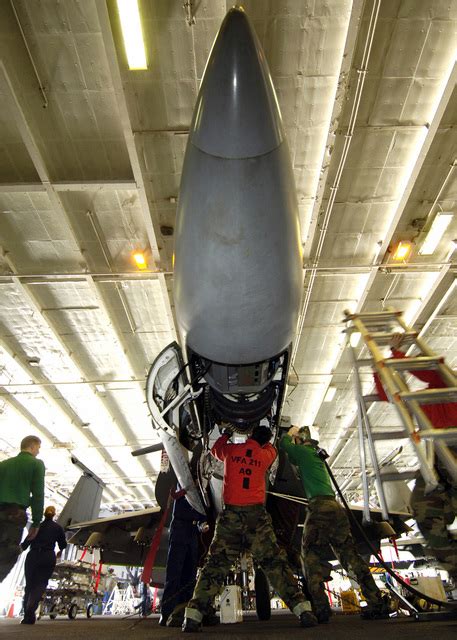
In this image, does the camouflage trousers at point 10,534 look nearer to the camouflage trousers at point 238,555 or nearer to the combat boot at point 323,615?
the camouflage trousers at point 238,555

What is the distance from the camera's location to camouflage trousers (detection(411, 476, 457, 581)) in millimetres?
2893

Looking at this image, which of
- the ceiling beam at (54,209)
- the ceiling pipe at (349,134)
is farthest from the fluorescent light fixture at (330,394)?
the ceiling beam at (54,209)

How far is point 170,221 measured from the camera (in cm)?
831

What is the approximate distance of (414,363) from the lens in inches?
118

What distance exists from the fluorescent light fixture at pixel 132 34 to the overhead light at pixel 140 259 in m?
3.87

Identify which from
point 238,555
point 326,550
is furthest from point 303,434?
point 238,555

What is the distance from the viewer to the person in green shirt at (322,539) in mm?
3078

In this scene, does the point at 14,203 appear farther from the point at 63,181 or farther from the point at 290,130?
the point at 290,130

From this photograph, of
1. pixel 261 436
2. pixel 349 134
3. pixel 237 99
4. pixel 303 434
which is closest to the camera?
pixel 237 99

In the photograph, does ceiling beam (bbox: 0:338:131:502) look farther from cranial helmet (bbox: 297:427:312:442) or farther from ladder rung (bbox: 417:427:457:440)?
ladder rung (bbox: 417:427:457:440)

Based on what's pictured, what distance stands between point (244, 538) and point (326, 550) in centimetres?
105

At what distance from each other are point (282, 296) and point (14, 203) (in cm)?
749

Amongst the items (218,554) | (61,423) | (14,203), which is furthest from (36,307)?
(218,554)

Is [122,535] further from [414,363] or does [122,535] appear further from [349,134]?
[349,134]
